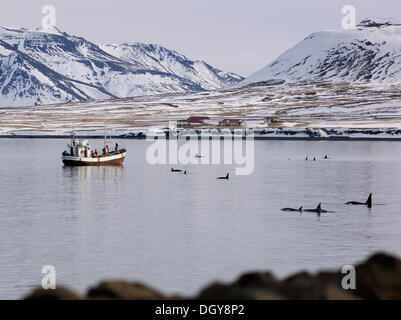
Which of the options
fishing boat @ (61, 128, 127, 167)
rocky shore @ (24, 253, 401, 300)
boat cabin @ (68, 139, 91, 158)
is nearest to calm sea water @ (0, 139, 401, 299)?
rocky shore @ (24, 253, 401, 300)

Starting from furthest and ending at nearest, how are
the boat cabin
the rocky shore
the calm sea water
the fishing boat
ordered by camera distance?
1. the boat cabin
2. the fishing boat
3. the calm sea water
4. the rocky shore

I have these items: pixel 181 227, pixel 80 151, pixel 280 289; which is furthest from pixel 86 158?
pixel 280 289

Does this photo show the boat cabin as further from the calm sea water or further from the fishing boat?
the calm sea water

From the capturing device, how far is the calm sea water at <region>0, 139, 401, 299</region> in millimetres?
31750

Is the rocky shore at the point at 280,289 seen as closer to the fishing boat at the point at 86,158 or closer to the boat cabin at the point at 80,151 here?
the fishing boat at the point at 86,158

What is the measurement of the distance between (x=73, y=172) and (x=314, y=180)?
92.5ft

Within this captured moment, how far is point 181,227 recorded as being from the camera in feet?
146

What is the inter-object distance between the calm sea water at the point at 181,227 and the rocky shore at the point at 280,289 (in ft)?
30.8

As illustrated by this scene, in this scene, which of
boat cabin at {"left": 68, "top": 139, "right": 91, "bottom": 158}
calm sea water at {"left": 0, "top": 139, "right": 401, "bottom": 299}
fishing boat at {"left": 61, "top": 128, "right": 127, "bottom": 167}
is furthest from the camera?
boat cabin at {"left": 68, "top": 139, "right": 91, "bottom": 158}

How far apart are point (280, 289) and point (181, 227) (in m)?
27.8

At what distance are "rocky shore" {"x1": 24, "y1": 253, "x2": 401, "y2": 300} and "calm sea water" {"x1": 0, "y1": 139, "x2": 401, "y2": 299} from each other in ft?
30.8

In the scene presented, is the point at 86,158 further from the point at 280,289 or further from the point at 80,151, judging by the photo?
the point at 280,289

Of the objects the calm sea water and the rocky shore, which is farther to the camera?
the calm sea water
